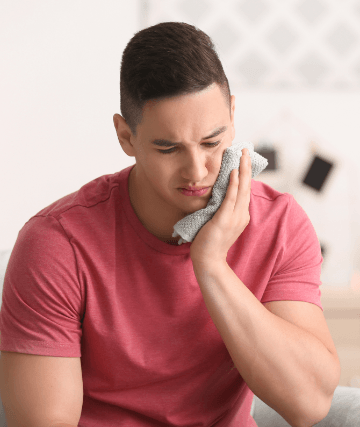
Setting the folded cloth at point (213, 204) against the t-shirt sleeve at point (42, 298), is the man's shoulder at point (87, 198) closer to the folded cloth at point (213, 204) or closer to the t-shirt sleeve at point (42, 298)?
the t-shirt sleeve at point (42, 298)

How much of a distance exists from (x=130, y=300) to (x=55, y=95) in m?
1.06

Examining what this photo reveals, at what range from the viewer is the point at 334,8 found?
1.73 m

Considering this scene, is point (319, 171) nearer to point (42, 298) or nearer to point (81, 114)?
point (81, 114)

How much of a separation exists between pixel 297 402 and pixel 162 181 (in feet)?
1.50

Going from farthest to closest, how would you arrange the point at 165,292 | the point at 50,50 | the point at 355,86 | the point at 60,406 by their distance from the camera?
1. the point at 355,86
2. the point at 50,50
3. the point at 165,292
4. the point at 60,406

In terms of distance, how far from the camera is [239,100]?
176 cm

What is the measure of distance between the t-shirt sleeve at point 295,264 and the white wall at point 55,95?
0.97 meters

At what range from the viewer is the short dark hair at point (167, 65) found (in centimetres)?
75

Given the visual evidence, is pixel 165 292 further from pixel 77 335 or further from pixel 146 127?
pixel 146 127

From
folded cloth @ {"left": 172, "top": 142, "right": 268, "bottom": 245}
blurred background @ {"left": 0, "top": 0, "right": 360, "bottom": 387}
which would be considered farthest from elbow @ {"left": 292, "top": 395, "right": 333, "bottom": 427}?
blurred background @ {"left": 0, "top": 0, "right": 360, "bottom": 387}

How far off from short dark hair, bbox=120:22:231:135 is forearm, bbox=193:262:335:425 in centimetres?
30

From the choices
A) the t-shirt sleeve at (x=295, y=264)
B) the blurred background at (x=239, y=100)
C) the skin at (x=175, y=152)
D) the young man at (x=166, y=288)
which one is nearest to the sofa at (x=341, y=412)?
the young man at (x=166, y=288)

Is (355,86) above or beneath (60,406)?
above

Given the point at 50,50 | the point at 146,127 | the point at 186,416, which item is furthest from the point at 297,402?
the point at 50,50
